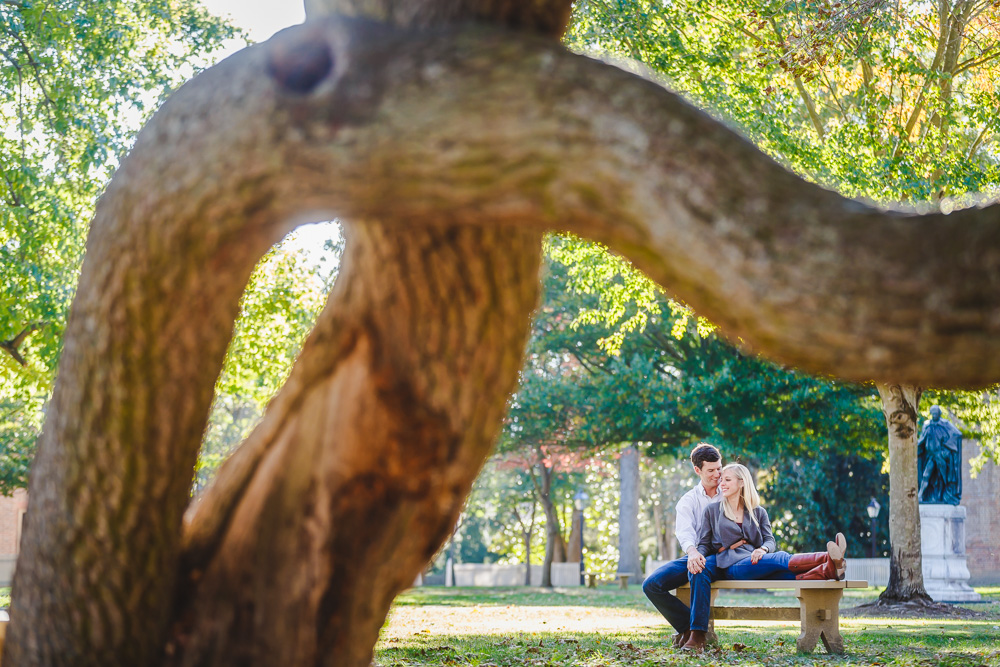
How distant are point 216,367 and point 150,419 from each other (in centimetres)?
25

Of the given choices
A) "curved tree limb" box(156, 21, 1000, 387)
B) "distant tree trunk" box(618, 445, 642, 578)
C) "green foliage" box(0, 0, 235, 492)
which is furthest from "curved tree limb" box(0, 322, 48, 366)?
"distant tree trunk" box(618, 445, 642, 578)

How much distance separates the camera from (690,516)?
7664 mm

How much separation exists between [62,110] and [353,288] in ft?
44.6

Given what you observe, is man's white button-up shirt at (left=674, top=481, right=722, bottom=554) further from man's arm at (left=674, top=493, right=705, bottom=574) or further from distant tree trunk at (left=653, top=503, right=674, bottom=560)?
distant tree trunk at (left=653, top=503, right=674, bottom=560)

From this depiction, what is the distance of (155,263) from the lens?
101 inches

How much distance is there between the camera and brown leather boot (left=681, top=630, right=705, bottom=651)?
7453 mm

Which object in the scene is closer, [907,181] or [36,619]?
[36,619]

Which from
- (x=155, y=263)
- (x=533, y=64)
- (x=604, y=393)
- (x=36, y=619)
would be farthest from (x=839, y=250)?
(x=604, y=393)

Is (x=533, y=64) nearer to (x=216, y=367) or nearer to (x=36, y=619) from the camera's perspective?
(x=216, y=367)

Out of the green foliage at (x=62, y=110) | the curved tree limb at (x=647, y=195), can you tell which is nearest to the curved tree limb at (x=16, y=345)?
the green foliage at (x=62, y=110)

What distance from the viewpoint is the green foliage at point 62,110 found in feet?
46.4

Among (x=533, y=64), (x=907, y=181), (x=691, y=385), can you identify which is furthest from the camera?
(x=691, y=385)

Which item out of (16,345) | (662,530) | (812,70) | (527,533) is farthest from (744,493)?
(662,530)

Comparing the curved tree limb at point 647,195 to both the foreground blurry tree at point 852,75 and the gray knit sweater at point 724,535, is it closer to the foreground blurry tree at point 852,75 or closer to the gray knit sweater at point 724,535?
the gray knit sweater at point 724,535
